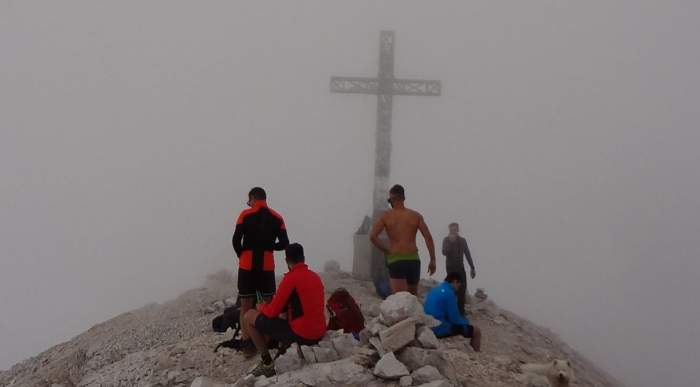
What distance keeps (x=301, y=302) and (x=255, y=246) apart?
4.77 ft

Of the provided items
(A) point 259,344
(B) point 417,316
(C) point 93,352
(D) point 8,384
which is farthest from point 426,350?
(D) point 8,384

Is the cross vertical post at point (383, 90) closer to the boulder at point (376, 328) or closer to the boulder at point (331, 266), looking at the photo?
the boulder at point (331, 266)

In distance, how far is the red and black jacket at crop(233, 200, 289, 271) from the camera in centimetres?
662

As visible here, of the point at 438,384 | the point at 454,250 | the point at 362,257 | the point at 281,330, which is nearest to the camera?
the point at 438,384

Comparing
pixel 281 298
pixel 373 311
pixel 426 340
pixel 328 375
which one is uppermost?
pixel 281 298

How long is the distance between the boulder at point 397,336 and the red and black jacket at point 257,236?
1977mm

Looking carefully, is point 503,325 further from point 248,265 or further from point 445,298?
point 248,265

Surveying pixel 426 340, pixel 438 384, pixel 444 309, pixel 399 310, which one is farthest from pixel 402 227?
pixel 438 384

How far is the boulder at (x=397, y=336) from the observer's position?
5.32m

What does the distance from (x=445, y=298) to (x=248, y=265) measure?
8.57 ft

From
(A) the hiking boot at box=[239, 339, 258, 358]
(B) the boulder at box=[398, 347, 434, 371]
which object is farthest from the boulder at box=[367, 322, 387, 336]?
(A) the hiking boot at box=[239, 339, 258, 358]

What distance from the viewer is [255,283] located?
680 cm

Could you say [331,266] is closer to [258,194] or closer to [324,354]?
[258,194]

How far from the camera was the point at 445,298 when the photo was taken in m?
6.69
